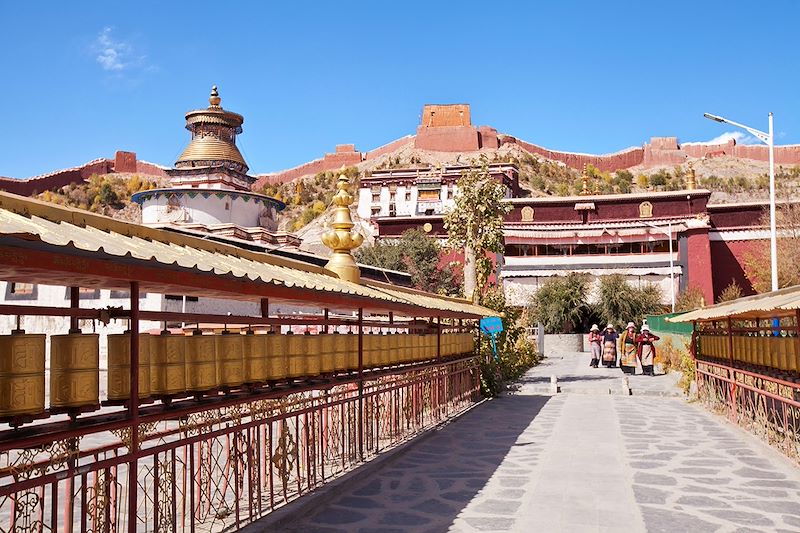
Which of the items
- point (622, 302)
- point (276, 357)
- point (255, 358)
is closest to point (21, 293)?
point (276, 357)

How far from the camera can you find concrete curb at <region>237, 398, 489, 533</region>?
21.3 ft

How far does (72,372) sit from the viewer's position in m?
4.73

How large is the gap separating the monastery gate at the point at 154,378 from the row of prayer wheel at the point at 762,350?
5183 millimetres

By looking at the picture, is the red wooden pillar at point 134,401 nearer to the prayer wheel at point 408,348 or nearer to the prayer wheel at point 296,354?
the prayer wheel at point 296,354

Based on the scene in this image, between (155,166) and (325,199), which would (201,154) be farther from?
(155,166)

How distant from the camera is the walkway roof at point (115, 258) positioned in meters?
3.81

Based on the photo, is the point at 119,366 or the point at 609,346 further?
the point at 609,346

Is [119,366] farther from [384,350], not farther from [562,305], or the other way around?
[562,305]

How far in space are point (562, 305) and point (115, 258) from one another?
134 ft

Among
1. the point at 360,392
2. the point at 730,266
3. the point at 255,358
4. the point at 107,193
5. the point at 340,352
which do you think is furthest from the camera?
the point at 107,193

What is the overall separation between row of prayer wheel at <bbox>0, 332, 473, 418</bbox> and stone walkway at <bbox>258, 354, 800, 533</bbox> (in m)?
1.38

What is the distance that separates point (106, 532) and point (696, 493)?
6.16m

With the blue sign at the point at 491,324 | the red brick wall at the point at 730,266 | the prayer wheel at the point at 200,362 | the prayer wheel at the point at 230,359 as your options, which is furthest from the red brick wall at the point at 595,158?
the prayer wheel at the point at 200,362

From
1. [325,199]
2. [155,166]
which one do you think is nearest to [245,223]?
[325,199]
